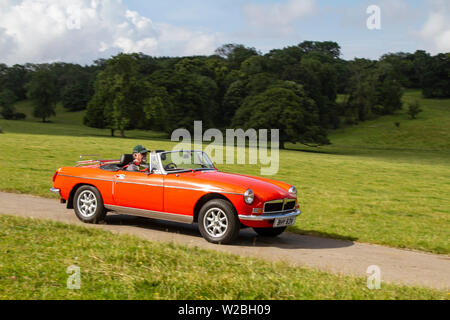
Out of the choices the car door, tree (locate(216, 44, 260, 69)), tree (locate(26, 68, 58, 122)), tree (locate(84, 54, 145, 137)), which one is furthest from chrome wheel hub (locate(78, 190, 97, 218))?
tree (locate(216, 44, 260, 69))

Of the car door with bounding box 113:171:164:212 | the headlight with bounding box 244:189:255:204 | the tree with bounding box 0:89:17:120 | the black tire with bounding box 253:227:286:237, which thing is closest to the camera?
the headlight with bounding box 244:189:255:204

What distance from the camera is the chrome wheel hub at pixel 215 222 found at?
8.52 metres

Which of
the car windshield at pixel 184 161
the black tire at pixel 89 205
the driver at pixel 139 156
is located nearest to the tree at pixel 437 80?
the car windshield at pixel 184 161

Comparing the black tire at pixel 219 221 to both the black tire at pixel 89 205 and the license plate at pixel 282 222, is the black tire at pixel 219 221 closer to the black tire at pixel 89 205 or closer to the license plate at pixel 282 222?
the license plate at pixel 282 222

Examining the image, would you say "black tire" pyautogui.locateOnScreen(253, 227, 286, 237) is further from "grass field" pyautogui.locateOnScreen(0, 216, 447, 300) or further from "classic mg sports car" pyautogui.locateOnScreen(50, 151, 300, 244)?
"grass field" pyautogui.locateOnScreen(0, 216, 447, 300)

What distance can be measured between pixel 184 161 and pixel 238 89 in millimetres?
79717

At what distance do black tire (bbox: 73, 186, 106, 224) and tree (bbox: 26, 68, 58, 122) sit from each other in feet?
287

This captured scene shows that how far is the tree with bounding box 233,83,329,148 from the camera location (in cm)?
5881

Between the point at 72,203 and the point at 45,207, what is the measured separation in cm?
153

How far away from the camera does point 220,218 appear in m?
8.55

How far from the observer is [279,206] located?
8.79 m

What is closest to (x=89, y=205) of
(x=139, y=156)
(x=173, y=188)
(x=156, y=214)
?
(x=139, y=156)

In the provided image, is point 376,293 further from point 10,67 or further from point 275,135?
point 10,67
